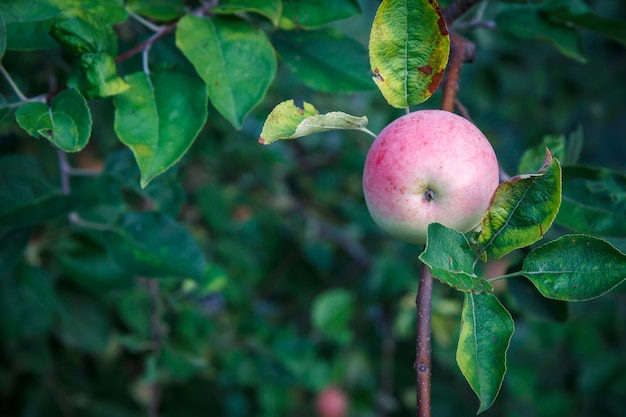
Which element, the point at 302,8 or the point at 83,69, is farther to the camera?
the point at 302,8

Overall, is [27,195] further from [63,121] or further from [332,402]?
[332,402]

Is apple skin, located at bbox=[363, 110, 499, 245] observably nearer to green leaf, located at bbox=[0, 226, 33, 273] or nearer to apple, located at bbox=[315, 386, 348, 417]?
green leaf, located at bbox=[0, 226, 33, 273]

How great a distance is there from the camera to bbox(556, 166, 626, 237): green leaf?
896 mm

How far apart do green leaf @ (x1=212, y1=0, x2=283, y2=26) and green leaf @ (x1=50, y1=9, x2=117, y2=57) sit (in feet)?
0.51

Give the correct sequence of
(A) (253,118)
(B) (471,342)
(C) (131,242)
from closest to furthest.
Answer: (B) (471,342)
(C) (131,242)
(A) (253,118)

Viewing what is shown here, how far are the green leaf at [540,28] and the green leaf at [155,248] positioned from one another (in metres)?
0.64

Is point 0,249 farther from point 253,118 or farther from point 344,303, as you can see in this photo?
point 253,118

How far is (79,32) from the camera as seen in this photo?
2.52 ft

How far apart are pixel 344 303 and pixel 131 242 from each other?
75 centimetres

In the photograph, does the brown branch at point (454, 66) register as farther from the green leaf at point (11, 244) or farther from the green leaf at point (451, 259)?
the green leaf at point (11, 244)

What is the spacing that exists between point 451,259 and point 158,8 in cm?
55

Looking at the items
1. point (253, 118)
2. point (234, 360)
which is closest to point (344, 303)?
point (234, 360)

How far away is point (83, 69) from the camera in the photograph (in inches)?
30.2

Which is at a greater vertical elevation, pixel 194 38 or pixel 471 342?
pixel 194 38
